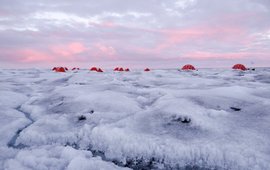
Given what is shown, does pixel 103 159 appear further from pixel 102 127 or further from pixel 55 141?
pixel 55 141

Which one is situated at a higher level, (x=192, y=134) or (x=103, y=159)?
(x=192, y=134)

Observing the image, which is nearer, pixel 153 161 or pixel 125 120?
pixel 153 161

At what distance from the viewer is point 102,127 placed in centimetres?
210

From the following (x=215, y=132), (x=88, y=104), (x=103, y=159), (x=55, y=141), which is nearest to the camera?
(x=103, y=159)

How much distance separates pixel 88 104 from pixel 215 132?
5.27 ft

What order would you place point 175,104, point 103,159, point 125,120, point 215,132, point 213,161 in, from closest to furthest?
point 213,161, point 103,159, point 215,132, point 125,120, point 175,104

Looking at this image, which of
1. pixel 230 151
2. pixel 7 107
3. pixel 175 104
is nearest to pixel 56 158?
pixel 230 151

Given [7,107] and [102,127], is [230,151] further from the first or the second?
[7,107]

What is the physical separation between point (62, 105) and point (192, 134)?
1.82 metres

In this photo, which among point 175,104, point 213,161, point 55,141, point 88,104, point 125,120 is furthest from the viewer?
point 88,104

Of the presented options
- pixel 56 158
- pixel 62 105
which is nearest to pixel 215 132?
pixel 56 158

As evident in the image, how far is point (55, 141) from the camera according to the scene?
205 cm

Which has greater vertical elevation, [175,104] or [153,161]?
[175,104]

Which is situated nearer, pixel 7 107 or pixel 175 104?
pixel 175 104
